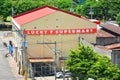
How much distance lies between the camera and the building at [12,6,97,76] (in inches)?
1811

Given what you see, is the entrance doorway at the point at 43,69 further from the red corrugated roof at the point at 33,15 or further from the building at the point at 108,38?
the building at the point at 108,38

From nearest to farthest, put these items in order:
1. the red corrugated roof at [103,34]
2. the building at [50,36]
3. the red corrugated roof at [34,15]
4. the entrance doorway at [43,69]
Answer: the entrance doorway at [43,69], the building at [50,36], the red corrugated roof at [34,15], the red corrugated roof at [103,34]

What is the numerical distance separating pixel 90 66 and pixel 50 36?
41.9 feet

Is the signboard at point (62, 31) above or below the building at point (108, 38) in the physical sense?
above

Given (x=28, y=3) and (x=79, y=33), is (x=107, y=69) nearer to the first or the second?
(x=79, y=33)

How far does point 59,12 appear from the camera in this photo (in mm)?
46969

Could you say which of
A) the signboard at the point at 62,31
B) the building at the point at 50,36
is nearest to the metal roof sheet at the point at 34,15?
the building at the point at 50,36

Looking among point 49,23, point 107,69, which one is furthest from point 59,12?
point 107,69

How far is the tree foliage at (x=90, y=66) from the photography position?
32125 mm

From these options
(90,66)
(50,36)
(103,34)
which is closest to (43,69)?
(50,36)

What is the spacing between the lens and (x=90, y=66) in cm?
3519

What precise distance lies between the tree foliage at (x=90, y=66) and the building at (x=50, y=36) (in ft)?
30.5

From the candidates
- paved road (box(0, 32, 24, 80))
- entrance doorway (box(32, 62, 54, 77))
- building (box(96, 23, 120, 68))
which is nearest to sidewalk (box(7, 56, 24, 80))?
paved road (box(0, 32, 24, 80))

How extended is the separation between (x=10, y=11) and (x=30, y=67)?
4727cm
